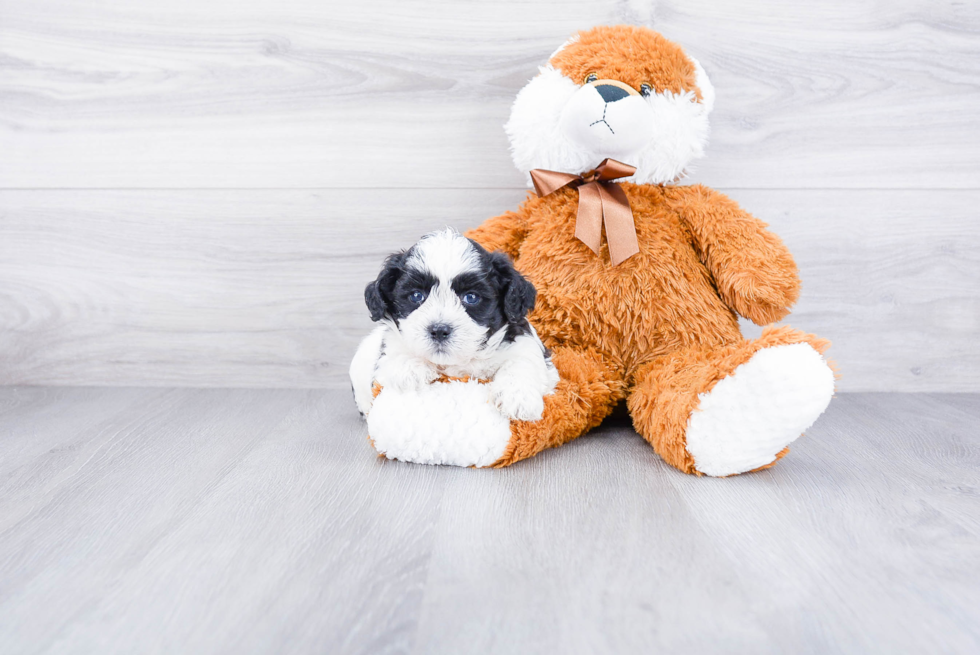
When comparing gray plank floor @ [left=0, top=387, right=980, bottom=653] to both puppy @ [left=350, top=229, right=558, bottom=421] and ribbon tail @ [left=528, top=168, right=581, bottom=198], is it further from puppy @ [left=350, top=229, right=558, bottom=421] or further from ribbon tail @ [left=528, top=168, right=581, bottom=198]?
ribbon tail @ [left=528, top=168, right=581, bottom=198]

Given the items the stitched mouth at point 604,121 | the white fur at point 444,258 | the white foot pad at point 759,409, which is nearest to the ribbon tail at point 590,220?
the stitched mouth at point 604,121

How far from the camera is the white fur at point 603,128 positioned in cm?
123

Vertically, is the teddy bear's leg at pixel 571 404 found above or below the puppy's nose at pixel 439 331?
below

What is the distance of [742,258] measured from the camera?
4.10 ft

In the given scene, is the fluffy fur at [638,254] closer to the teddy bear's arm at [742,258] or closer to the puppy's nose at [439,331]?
the teddy bear's arm at [742,258]

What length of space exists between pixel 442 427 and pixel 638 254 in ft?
1.69

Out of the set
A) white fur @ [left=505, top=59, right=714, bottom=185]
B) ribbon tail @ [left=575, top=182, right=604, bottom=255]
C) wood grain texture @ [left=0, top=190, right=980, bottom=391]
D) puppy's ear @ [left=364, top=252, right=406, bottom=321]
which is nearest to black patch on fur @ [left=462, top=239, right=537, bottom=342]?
puppy's ear @ [left=364, top=252, right=406, bottom=321]

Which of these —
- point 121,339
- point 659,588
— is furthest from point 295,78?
point 659,588

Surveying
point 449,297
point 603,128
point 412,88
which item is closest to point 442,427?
point 449,297

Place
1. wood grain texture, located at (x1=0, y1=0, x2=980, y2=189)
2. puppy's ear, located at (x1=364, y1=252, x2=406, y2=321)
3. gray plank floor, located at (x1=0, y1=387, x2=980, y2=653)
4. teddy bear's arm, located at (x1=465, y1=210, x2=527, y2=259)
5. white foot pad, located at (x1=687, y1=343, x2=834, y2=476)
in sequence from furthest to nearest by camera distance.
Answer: wood grain texture, located at (x1=0, y1=0, x2=980, y2=189) → teddy bear's arm, located at (x1=465, y1=210, x2=527, y2=259) → puppy's ear, located at (x1=364, y1=252, x2=406, y2=321) → white foot pad, located at (x1=687, y1=343, x2=834, y2=476) → gray plank floor, located at (x1=0, y1=387, x2=980, y2=653)

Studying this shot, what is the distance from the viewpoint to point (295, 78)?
1.60 metres

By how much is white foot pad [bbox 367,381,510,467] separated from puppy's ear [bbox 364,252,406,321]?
149 millimetres

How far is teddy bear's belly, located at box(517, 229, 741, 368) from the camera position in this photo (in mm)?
1271

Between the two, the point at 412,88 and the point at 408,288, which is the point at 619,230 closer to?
the point at 408,288
